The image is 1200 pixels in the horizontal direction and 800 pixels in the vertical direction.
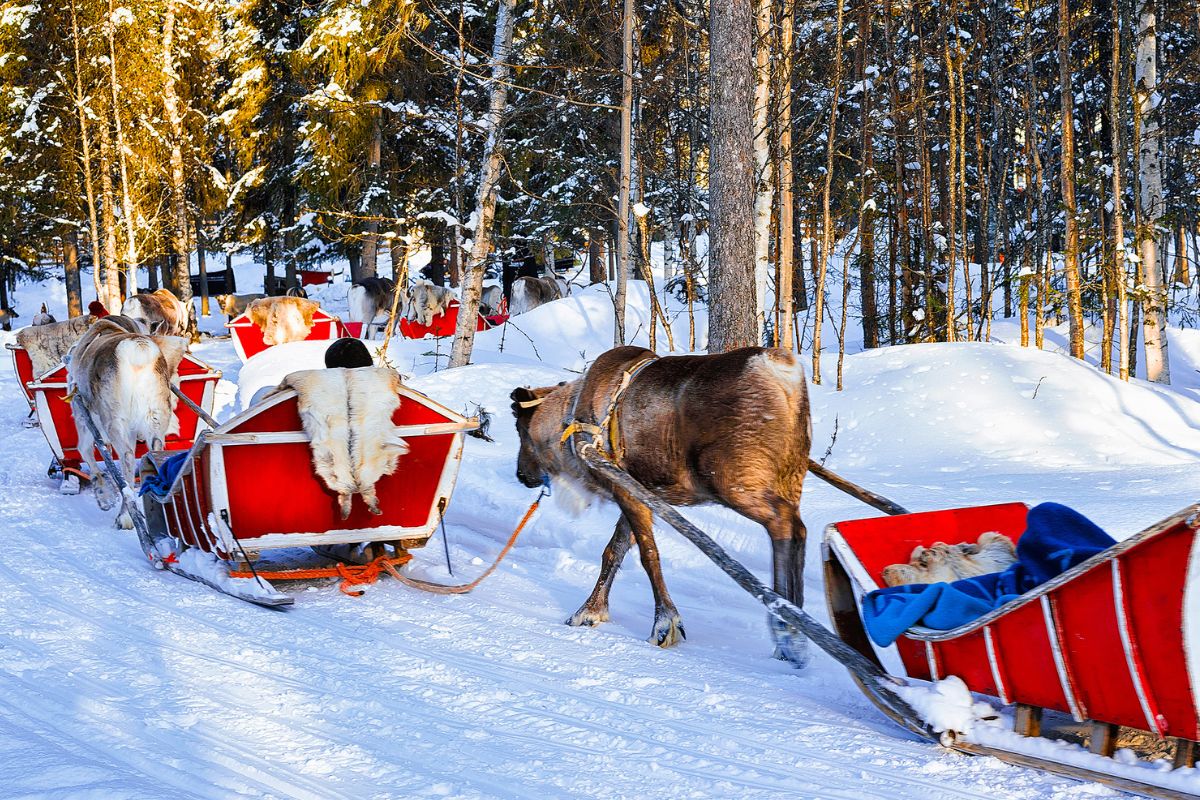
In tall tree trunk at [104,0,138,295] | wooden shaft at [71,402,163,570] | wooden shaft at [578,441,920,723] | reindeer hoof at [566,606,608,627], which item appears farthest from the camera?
tall tree trunk at [104,0,138,295]

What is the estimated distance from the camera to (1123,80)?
1456 centimetres

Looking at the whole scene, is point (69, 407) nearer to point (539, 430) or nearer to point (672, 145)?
point (539, 430)

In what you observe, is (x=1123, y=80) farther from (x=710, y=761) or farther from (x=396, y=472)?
(x=710, y=761)

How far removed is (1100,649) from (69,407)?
942 cm

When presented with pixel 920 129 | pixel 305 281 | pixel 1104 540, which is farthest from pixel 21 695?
pixel 305 281

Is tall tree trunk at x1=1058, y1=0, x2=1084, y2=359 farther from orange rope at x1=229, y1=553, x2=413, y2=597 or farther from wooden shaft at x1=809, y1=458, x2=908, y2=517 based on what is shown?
orange rope at x1=229, y1=553, x2=413, y2=597

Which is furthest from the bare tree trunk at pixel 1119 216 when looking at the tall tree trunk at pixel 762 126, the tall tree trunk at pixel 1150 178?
the tall tree trunk at pixel 762 126

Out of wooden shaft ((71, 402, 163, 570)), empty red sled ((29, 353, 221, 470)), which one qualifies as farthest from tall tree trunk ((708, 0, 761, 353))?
empty red sled ((29, 353, 221, 470))

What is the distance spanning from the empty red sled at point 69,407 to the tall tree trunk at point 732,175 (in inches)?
190

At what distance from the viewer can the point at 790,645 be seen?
483cm

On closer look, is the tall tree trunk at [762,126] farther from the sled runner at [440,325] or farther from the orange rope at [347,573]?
the sled runner at [440,325]

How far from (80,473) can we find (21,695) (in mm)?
6142

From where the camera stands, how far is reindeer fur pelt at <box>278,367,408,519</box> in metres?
6.10

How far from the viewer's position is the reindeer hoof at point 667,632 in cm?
525
